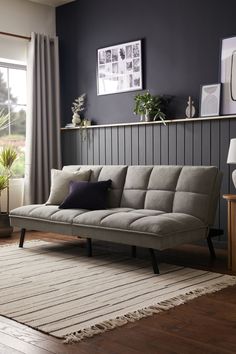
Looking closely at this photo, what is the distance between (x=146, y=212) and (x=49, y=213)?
953mm

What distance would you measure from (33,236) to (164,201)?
6.29 ft

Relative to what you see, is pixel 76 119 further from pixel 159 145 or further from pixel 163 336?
pixel 163 336

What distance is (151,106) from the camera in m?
5.27

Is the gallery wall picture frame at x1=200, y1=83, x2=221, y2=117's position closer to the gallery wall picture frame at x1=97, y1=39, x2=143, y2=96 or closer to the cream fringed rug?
the gallery wall picture frame at x1=97, y1=39, x2=143, y2=96

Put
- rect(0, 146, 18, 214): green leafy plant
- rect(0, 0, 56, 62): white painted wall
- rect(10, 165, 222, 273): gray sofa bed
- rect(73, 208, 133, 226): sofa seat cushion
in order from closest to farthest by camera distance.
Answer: rect(10, 165, 222, 273): gray sofa bed
rect(73, 208, 133, 226): sofa seat cushion
rect(0, 146, 18, 214): green leafy plant
rect(0, 0, 56, 62): white painted wall

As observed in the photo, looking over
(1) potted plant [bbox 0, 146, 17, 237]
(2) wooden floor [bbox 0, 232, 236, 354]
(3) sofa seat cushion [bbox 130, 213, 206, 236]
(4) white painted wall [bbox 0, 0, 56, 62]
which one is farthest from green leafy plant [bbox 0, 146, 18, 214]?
(2) wooden floor [bbox 0, 232, 236, 354]

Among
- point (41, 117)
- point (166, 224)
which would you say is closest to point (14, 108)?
point (41, 117)

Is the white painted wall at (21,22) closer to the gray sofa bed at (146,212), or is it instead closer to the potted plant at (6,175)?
the potted plant at (6,175)

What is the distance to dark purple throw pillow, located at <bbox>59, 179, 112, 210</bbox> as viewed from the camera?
15.2 ft

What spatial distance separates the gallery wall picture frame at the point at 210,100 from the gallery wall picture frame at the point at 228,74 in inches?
2.2

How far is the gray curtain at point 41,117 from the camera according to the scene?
609 cm

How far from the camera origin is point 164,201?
4.41m

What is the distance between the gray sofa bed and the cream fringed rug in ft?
0.77

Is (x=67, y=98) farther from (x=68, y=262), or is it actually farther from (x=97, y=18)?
(x=68, y=262)
